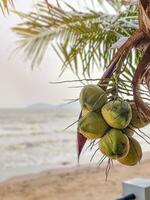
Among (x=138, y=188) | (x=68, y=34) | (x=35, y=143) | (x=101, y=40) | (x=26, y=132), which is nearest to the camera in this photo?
(x=138, y=188)

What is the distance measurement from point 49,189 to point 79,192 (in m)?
0.62

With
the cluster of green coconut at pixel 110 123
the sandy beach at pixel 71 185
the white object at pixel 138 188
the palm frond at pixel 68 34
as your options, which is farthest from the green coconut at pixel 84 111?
the sandy beach at pixel 71 185

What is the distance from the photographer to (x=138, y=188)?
0.95 m

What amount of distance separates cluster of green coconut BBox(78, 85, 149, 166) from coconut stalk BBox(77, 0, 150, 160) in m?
0.01

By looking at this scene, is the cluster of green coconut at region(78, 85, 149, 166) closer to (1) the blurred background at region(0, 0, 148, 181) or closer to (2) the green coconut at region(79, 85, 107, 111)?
(2) the green coconut at region(79, 85, 107, 111)

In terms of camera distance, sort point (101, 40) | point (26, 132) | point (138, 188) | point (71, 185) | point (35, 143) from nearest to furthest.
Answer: point (138, 188) → point (101, 40) → point (71, 185) → point (35, 143) → point (26, 132)

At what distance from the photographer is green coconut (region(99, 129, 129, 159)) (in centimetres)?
34

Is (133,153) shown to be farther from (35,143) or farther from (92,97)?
(35,143)

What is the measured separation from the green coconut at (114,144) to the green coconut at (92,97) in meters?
0.03

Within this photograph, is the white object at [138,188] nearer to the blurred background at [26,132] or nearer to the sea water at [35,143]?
the sea water at [35,143]

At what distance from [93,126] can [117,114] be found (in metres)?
0.02

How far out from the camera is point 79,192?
6.20 meters

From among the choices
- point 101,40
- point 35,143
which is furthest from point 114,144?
point 35,143

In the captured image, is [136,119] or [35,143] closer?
[136,119]
